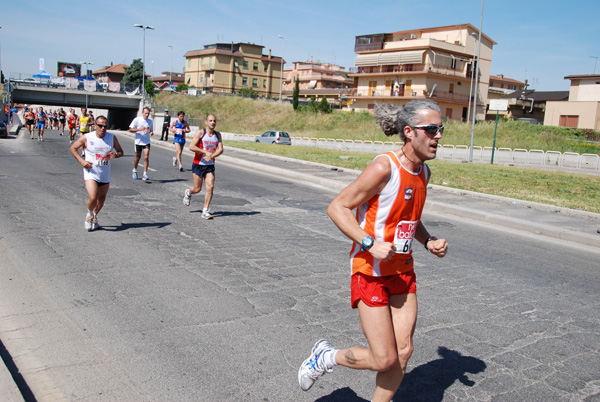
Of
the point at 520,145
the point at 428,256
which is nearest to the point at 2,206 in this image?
the point at 428,256

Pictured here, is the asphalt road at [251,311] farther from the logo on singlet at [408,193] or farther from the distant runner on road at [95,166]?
the logo on singlet at [408,193]

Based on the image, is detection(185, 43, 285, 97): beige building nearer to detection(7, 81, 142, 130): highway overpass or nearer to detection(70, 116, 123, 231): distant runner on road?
detection(7, 81, 142, 130): highway overpass

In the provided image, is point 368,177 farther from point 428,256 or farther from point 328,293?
point 428,256

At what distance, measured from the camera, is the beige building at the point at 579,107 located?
5216cm

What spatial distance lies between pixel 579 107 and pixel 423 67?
17.9 meters

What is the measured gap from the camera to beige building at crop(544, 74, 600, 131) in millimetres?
52156

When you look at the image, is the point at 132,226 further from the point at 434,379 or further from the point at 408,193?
the point at 408,193

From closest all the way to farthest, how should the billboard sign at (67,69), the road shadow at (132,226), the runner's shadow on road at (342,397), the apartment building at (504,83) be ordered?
the runner's shadow on road at (342,397) < the road shadow at (132,226) < the apartment building at (504,83) < the billboard sign at (67,69)

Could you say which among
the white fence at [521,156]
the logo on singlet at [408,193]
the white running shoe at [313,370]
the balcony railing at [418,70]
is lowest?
the white running shoe at [313,370]

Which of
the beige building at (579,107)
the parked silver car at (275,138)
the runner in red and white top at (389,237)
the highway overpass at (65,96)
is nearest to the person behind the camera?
the runner in red and white top at (389,237)

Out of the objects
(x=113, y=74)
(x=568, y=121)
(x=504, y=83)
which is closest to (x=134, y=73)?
(x=113, y=74)

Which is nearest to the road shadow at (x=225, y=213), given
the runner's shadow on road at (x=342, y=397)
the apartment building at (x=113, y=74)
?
the runner's shadow on road at (x=342, y=397)

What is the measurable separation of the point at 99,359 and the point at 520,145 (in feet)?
123

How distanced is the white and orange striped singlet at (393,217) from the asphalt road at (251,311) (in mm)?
1034
